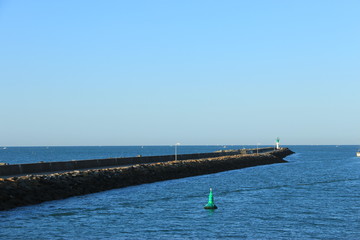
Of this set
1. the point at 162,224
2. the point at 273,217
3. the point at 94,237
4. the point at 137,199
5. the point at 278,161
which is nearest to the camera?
the point at 94,237

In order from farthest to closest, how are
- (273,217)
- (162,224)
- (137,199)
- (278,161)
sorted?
1. (278,161)
2. (137,199)
3. (273,217)
4. (162,224)

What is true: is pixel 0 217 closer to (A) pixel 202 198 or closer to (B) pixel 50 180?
(B) pixel 50 180

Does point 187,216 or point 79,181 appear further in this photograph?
point 79,181

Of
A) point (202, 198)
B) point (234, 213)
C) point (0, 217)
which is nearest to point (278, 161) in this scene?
point (202, 198)

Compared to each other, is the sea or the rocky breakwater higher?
the rocky breakwater

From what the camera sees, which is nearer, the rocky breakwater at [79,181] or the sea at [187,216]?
the sea at [187,216]

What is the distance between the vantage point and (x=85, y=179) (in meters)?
40.3

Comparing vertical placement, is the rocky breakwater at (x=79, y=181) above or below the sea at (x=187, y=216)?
above

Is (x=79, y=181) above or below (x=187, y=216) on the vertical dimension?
above

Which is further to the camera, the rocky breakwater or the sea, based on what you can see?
the rocky breakwater

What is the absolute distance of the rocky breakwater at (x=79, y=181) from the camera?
103ft

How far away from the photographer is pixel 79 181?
39.3 metres

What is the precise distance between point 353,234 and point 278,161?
8440 cm

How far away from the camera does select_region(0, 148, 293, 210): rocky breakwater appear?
31391 millimetres
